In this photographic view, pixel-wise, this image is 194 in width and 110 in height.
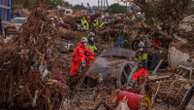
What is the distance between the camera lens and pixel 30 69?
1009cm

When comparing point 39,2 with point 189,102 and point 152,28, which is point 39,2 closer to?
point 189,102

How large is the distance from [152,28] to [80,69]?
37.3 ft

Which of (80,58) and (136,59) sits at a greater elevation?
(80,58)

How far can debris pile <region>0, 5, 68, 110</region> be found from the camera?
1006cm

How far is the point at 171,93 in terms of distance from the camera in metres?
16.9

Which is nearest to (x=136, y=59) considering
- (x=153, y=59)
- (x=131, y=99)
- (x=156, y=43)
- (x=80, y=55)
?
(x=153, y=59)

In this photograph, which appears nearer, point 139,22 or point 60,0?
point 60,0

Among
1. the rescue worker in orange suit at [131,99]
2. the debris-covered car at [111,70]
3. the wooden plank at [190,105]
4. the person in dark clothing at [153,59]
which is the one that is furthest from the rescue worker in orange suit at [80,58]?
the rescue worker in orange suit at [131,99]

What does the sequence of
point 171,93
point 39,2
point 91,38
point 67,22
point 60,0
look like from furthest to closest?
point 67,22 < point 91,38 < point 171,93 < point 60,0 < point 39,2

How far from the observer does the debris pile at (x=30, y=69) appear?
10.1 metres

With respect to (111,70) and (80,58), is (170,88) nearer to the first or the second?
(111,70)

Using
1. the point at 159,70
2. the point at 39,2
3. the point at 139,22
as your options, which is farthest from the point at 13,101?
the point at 139,22

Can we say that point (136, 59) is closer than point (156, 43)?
Yes

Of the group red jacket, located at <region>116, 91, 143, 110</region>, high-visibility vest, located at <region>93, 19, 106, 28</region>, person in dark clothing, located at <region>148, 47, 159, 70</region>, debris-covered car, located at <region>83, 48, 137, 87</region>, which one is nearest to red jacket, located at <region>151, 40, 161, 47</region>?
person in dark clothing, located at <region>148, 47, 159, 70</region>
